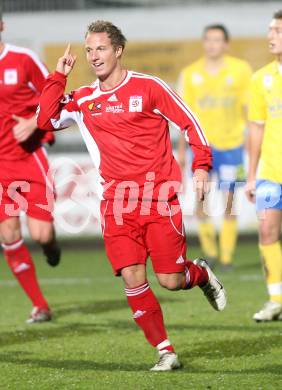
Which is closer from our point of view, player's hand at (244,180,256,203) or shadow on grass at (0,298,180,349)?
shadow on grass at (0,298,180,349)

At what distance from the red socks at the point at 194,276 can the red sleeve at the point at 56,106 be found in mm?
1160

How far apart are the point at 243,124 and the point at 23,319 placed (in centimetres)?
471

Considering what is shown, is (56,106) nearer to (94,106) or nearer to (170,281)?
(94,106)

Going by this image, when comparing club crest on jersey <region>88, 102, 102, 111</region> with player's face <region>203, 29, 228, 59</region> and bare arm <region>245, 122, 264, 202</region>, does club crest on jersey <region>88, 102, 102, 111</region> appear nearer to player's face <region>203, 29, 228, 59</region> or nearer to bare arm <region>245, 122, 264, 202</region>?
bare arm <region>245, 122, 264, 202</region>

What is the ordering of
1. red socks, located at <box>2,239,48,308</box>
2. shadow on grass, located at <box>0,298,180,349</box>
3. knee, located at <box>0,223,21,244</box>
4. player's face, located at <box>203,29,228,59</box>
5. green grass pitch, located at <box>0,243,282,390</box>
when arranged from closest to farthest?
green grass pitch, located at <box>0,243,282,390</box> → shadow on grass, located at <box>0,298,180,349</box> → knee, located at <box>0,223,21,244</box> → red socks, located at <box>2,239,48,308</box> → player's face, located at <box>203,29,228,59</box>

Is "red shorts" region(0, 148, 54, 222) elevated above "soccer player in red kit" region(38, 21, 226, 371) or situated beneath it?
situated beneath

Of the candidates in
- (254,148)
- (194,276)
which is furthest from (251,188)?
(194,276)

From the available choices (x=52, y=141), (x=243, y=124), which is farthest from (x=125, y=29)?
(x=52, y=141)

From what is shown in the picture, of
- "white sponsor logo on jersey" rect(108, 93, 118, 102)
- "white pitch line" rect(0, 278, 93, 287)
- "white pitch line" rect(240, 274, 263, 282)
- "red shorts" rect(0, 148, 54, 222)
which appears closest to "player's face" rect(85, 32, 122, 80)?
"white sponsor logo on jersey" rect(108, 93, 118, 102)

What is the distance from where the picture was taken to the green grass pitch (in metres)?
6.71

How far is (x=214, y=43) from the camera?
13141 mm

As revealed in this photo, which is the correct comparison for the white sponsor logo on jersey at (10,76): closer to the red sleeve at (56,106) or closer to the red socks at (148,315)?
the red sleeve at (56,106)

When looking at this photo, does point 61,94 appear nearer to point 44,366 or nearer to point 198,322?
point 44,366

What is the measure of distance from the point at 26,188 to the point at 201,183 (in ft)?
8.91
